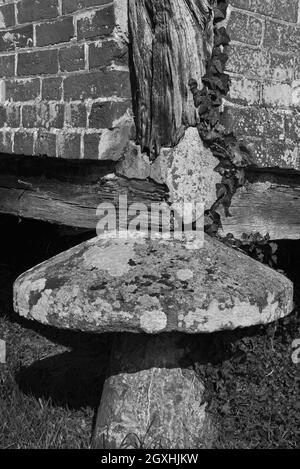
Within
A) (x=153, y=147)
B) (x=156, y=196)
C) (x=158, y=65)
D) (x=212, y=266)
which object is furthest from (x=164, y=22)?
(x=212, y=266)

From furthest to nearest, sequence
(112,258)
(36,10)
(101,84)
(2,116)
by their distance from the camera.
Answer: (2,116), (36,10), (101,84), (112,258)

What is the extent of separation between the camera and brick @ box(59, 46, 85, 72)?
140 inches

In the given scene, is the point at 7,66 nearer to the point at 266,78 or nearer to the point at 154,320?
the point at 266,78

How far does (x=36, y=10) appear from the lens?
381 centimetres

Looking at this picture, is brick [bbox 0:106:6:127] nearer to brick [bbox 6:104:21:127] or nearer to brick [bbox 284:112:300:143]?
brick [bbox 6:104:21:127]

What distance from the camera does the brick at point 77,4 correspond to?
347 cm

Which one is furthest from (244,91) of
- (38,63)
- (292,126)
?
(38,63)

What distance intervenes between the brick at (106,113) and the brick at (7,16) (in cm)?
82

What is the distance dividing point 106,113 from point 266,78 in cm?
78

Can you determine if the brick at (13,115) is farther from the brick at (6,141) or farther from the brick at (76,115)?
the brick at (76,115)

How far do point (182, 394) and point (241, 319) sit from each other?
579 millimetres

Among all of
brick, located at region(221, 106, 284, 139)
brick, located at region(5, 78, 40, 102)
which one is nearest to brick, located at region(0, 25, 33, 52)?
brick, located at region(5, 78, 40, 102)

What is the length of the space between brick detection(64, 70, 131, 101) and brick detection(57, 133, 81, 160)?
18 cm

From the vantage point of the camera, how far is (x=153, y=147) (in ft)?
11.3
